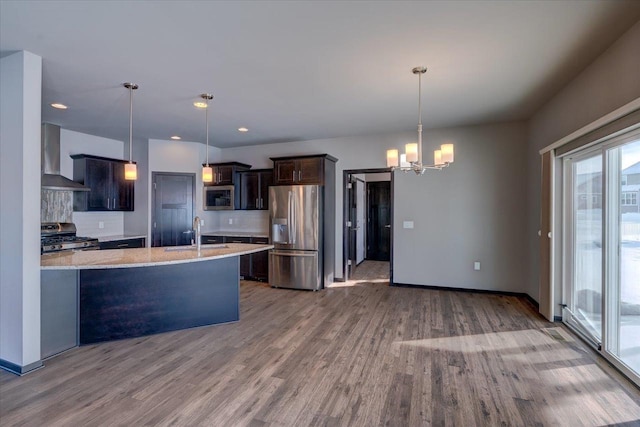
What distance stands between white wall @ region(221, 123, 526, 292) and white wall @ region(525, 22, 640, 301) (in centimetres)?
23

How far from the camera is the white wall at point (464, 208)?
4.83 m

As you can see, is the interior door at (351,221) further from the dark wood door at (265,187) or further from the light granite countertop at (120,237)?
the light granite countertop at (120,237)

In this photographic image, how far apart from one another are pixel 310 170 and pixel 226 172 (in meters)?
1.87

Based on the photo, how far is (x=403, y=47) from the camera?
8.39ft

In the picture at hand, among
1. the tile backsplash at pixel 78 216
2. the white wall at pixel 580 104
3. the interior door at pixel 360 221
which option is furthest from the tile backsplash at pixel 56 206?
the white wall at pixel 580 104

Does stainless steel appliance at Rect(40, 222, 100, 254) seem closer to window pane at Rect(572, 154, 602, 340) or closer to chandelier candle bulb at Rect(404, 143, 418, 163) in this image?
chandelier candle bulb at Rect(404, 143, 418, 163)

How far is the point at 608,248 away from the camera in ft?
9.18

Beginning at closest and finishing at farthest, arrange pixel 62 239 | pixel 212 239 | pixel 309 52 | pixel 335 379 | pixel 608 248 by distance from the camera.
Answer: pixel 335 379 → pixel 309 52 → pixel 608 248 → pixel 62 239 → pixel 212 239

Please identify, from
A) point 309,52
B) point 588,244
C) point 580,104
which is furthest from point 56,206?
point 588,244

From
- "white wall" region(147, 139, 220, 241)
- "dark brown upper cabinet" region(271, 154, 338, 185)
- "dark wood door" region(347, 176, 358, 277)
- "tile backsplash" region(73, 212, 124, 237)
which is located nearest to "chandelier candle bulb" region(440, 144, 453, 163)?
"dark brown upper cabinet" region(271, 154, 338, 185)

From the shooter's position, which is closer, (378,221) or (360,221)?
(360,221)

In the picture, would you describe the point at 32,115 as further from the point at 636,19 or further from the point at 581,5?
the point at 636,19

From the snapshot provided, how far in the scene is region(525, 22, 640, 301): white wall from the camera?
2.34m

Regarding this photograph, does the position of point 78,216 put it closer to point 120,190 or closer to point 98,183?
point 98,183
